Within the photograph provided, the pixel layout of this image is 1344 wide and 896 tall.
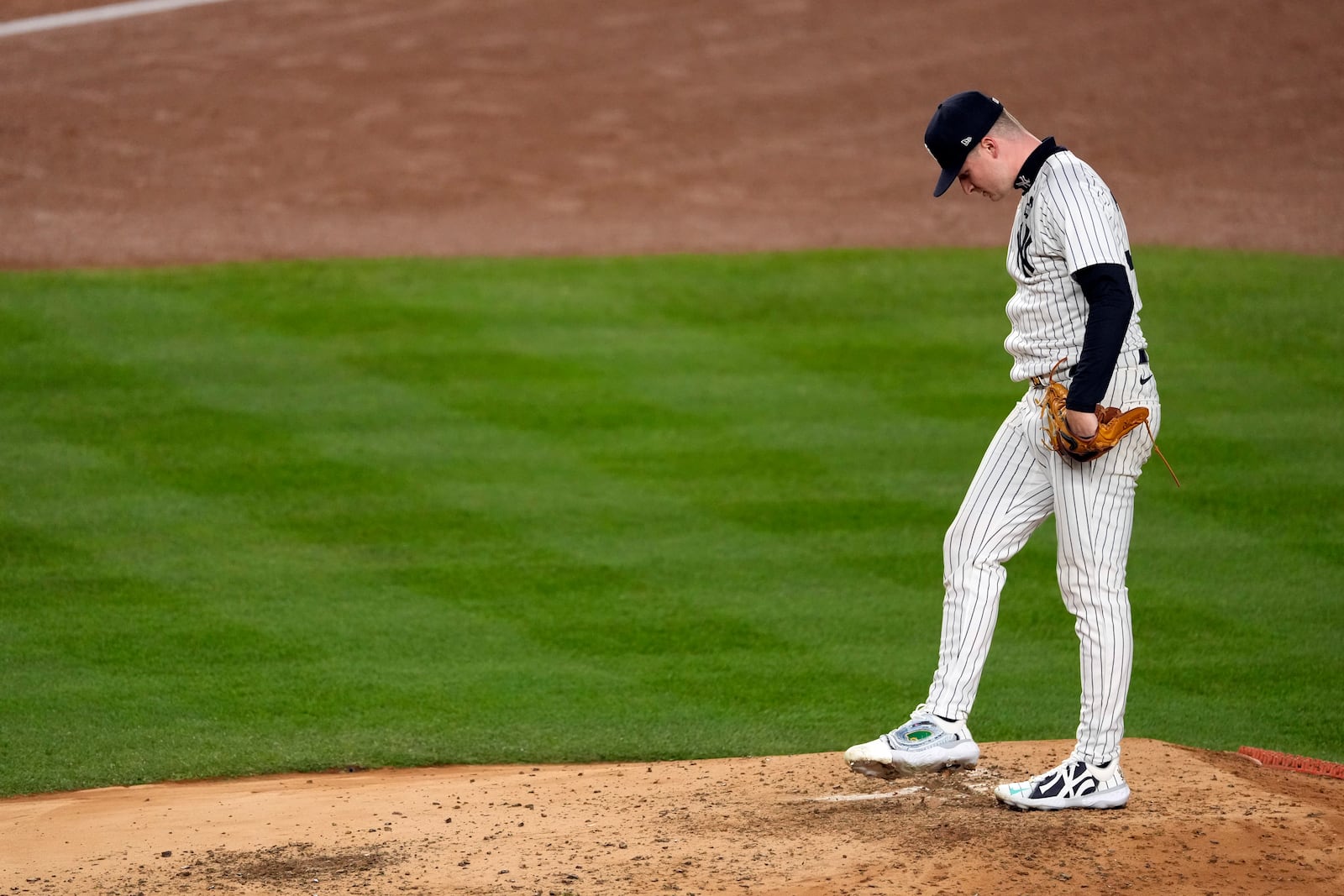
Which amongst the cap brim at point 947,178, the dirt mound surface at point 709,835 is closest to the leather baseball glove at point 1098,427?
the cap brim at point 947,178

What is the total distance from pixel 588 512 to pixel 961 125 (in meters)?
3.79

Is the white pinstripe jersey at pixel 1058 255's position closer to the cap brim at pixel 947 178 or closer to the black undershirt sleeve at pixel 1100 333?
the black undershirt sleeve at pixel 1100 333

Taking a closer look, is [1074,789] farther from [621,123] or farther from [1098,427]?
[621,123]

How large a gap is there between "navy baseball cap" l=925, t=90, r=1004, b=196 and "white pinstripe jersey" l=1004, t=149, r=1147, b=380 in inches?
7.3

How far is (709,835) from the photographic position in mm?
4090

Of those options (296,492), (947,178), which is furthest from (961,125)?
(296,492)

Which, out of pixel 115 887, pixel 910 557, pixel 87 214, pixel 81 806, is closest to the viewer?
pixel 115 887

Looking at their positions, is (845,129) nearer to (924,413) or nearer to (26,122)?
(924,413)

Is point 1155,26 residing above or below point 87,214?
above

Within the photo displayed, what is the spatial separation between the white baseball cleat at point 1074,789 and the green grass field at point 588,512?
1186mm

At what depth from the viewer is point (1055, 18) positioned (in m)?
15.1

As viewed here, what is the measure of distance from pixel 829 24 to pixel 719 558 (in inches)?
374

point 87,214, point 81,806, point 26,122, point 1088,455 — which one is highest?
point 26,122

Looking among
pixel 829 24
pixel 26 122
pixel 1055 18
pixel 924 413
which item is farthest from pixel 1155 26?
pixel 26 122
